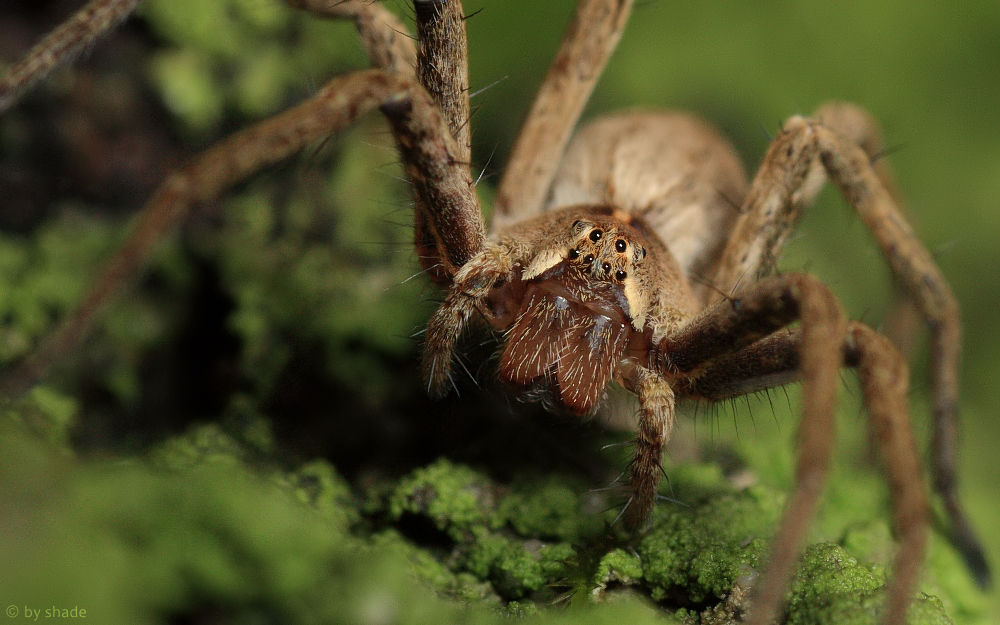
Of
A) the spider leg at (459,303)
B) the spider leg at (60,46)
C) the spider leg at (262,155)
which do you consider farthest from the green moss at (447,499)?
the spider leg at (60,46)

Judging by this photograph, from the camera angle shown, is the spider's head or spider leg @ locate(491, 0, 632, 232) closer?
the spider's head

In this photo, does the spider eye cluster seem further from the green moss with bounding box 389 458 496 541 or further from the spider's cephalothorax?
the green moss with bounding box 389 458 496 541

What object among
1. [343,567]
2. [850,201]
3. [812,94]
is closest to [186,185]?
[343,567]

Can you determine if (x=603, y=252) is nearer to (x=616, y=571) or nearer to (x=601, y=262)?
(x=601, y=262)

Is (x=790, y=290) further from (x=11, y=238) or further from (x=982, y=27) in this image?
(x=982, y=27)

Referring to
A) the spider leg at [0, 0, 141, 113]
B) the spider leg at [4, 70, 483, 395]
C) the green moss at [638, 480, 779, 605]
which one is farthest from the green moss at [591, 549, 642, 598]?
the spider leg at [0, 0, 141, 113]

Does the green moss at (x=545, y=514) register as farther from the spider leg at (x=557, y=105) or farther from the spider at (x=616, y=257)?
the spider leg at (x=557, y=105)
